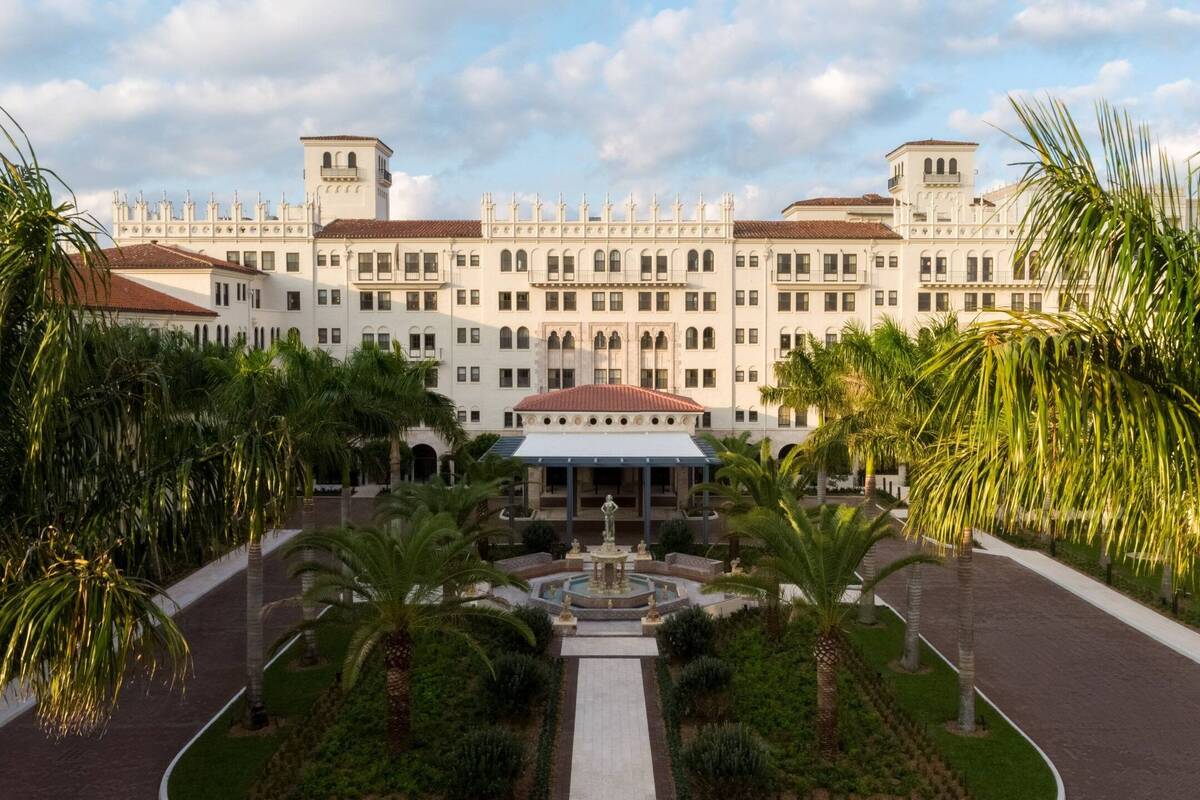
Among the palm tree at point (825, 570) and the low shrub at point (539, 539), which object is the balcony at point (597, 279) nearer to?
the low shrub at point (539, 539)

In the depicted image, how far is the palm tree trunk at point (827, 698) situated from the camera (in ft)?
63.4

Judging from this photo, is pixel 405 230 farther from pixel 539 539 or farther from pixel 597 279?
pixel 539 539

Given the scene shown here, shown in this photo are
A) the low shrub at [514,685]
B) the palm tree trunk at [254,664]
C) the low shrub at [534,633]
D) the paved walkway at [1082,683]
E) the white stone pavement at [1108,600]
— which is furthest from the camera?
the white stone pavement at [1108,600]

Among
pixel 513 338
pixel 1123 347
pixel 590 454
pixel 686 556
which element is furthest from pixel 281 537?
pixel 1123 347

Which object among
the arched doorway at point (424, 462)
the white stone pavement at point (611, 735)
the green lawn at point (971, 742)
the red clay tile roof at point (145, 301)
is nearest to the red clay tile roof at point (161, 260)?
the red clay tile roof at point (145, 301)

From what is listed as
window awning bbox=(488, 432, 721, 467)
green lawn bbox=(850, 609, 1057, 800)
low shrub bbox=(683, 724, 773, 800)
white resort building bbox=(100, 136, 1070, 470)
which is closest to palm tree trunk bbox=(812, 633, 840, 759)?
low shrub bbox=(683, 724, 773, 800)

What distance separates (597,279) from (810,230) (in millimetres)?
14129

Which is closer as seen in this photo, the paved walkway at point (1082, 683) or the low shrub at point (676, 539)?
the paved walkway at point (1082, 683)

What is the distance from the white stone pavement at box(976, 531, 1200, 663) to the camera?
2753 cm

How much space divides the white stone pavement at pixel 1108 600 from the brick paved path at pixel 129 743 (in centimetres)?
2014

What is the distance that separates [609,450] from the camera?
4372cm

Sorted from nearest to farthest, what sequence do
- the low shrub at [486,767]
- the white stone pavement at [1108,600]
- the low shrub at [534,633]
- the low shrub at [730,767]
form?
the low shrub at [486,767]
the low shrub at [730,767]
the low shrub at [534,633]
the white stone pavement at [1108,600]

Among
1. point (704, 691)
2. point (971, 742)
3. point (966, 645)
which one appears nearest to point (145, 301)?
point (704, 691)

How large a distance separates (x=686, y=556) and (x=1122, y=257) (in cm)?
3228
